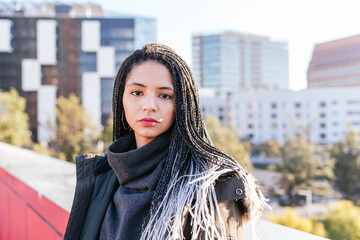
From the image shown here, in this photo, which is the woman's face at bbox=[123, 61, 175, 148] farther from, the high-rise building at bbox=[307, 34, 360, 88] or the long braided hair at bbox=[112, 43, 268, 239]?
the high-rise building at bbox=[307, 34, 360, 88]

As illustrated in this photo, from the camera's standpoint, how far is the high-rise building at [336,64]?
50.2 metres

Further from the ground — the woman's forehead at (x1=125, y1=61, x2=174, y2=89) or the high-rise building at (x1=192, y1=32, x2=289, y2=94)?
the high-rise building at (x1=192, y1=32, x2=289, y2=94)

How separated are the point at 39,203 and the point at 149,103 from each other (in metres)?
1.53

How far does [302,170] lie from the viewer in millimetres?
27906

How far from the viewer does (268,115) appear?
→ 54.9 meters

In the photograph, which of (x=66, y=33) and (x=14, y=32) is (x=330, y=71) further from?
(x=14, y=32)

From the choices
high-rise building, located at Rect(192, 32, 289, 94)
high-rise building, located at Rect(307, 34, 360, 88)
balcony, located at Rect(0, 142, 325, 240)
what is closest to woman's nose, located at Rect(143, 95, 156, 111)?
balcony, located at Rect(0, 142, 325, 240)

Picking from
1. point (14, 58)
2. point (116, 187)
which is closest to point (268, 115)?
point (14, 58)

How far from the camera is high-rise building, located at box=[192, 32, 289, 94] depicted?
85981 millimetres

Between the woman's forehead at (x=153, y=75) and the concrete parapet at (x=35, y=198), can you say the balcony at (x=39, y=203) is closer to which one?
the concrete parapet at (x=35, y=198)

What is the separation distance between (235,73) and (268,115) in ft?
119

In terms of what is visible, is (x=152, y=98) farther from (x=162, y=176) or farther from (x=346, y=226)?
(x=346, y=226)

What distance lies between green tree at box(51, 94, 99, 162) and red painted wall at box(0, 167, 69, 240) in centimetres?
2210

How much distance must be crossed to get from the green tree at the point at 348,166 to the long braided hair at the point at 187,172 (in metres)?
27.5
